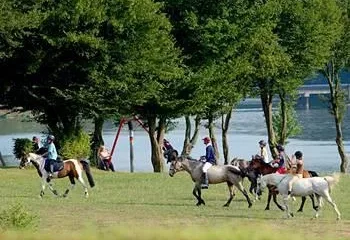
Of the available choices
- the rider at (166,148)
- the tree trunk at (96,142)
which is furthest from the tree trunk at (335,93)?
the tree trunk at (96,142)

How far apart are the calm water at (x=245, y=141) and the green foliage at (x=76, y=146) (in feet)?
44.5

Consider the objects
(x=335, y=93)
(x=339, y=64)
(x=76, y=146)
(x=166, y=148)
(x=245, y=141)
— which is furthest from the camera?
(x=245, y=141)

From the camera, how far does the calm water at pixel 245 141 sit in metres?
74.4

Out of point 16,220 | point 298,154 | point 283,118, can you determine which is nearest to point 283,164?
point 298,154

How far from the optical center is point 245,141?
96438 millimetres

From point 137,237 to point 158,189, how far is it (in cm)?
2524

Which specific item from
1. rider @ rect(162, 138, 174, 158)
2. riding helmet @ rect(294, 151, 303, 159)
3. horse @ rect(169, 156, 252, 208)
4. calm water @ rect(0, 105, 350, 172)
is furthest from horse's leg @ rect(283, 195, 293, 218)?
calm water @ rect(0, 105, 350, 172)

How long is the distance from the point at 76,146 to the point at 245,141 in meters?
46.8

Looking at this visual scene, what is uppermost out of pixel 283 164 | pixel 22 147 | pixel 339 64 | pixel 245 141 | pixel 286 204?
pixel 339 64

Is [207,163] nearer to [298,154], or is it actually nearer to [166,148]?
[298,154]

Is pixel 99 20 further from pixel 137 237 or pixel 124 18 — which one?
pixel 137 237

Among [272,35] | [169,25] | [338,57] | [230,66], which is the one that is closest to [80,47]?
[169,25]

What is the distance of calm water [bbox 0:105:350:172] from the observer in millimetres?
→ 74375

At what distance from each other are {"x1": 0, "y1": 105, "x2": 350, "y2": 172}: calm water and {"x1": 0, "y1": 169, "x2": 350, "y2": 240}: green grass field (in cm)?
2812
